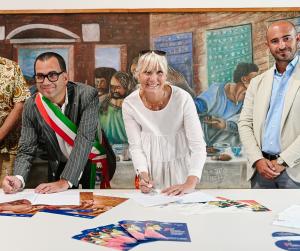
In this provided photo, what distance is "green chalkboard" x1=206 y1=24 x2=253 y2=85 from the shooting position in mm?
2516

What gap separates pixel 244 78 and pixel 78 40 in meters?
1.09

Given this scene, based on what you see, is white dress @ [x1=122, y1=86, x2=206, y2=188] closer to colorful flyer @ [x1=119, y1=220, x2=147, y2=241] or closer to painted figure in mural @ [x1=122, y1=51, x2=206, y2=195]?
painted figure in mural @ [x1=122, y1=51, x2=206, y2=195]

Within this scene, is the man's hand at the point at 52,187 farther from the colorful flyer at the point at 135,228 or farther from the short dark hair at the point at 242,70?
the short dark hair at the point at 242,70

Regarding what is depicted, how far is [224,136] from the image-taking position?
2.55 meters

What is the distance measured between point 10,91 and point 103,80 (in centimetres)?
58

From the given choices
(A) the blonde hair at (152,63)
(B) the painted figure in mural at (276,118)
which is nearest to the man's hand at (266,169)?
(B) the painted figure in mural at (276,118)

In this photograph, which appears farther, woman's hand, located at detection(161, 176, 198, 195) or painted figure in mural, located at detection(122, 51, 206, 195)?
painted figure in mural, located at detection(122, 51, 206, 195)

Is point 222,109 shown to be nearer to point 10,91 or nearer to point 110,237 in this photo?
point 10,91

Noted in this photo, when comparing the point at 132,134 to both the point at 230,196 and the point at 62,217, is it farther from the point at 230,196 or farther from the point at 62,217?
the point at 62,217

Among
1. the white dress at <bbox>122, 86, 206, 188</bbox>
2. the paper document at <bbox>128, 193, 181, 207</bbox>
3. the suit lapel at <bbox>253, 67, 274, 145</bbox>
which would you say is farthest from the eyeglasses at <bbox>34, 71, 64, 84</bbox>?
the suit lapel at <bbox>253, 67, 274, 145</bbox>

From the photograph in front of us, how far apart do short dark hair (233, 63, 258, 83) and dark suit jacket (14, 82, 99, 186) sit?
0.90 metres

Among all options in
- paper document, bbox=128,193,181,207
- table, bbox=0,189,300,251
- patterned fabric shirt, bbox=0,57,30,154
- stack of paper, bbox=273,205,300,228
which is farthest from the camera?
patterned fabric shirt, bbox=0,57,30,154

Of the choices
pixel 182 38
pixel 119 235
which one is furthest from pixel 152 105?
pixel 119 235

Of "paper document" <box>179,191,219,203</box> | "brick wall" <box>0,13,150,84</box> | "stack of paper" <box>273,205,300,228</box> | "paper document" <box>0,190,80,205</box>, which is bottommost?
"stack of paper" <box>273,205,300,228</box>
